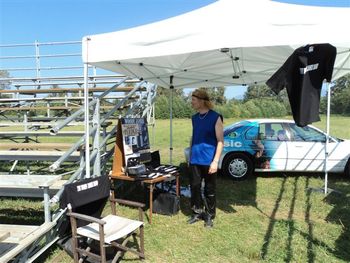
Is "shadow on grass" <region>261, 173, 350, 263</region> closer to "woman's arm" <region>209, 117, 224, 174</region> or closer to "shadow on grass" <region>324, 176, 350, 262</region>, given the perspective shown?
"shadow on grass" <region>324, 176, 350, 262</region>

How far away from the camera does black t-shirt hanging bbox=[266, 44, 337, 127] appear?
13.0 feet

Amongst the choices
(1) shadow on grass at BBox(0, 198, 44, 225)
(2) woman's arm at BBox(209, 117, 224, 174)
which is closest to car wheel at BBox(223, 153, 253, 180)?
(2) woman's arm at BBox(209, 117, 224, 174)

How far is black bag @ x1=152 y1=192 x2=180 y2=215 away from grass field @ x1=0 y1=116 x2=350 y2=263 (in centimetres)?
11

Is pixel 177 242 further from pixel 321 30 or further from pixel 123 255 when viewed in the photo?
pixel 321 30

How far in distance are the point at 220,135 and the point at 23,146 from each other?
12.1 ft

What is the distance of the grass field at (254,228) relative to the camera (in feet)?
13.1

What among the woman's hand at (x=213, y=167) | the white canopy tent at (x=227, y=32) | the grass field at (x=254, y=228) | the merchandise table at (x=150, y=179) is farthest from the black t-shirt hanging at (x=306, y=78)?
the merchandise table at (x=150, y=179)

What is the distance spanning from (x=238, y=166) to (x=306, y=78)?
12.9 feet

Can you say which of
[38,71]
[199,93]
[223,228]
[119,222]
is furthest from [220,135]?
[38,71]

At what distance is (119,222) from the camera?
3.87 m

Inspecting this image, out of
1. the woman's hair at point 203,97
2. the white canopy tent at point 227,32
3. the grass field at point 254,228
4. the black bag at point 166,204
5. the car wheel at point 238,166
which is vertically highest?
the white canopy tent at point 227,32

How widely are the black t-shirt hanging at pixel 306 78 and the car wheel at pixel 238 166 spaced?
3.75 m

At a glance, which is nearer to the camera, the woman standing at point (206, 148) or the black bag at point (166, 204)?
the woman standing at point (206, 148)

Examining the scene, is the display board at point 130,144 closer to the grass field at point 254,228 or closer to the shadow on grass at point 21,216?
the grass field at point 254,228
